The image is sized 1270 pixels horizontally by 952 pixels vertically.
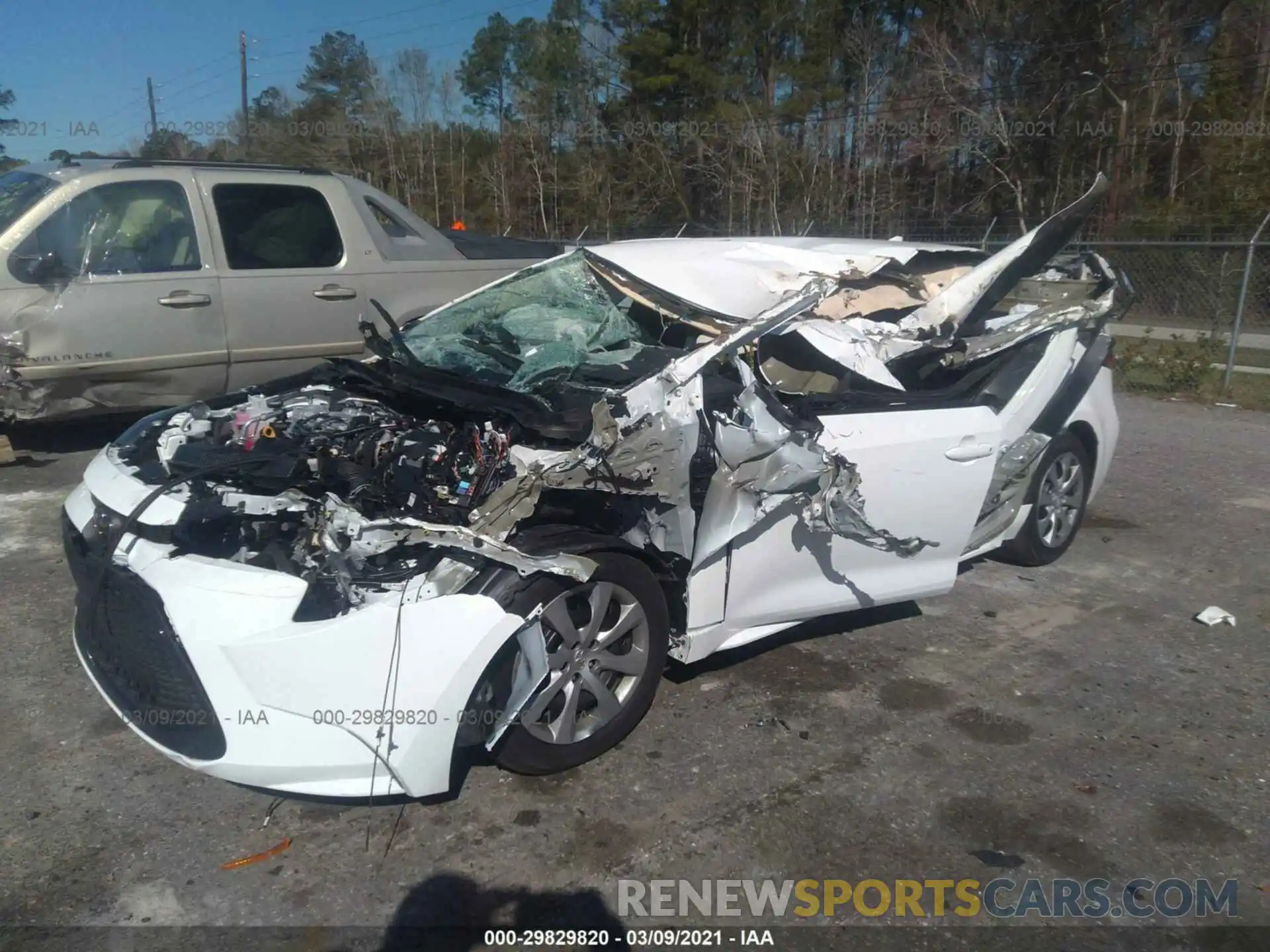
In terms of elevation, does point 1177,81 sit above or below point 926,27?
below

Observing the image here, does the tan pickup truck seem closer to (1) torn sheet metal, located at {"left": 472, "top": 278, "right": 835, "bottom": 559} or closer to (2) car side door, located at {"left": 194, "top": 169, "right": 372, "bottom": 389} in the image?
(2) car side door, located at {"left": 194, "top": 169, "right": 372, "bottom": 389}

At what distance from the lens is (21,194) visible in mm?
6523

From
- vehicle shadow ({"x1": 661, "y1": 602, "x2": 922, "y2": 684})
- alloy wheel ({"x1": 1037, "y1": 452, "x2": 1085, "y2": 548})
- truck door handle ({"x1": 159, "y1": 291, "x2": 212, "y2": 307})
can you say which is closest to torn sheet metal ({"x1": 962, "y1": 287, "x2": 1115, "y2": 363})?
alloy wheel ({"x1": 1037, "y1": 452, "x2": 1085, "y2": 548})

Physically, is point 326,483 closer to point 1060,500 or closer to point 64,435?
point 1060,500

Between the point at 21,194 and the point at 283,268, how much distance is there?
173 centimetres

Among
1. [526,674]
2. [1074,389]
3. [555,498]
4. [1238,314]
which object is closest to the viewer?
[526,674]

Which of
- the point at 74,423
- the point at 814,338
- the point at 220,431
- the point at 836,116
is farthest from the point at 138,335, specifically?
the point at 836,116

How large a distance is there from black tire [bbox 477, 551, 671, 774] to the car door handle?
1401 millimetres

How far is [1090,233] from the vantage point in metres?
21.6

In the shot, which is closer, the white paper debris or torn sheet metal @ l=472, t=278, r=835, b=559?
torn sheet metal @ l=472, t=278, r=835, b=559

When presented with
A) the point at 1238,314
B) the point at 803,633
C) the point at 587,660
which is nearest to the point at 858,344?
the point at 803,633

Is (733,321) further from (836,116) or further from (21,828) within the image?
(836,116)

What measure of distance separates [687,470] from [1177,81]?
1097 inches

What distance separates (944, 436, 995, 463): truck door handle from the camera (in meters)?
3.91
